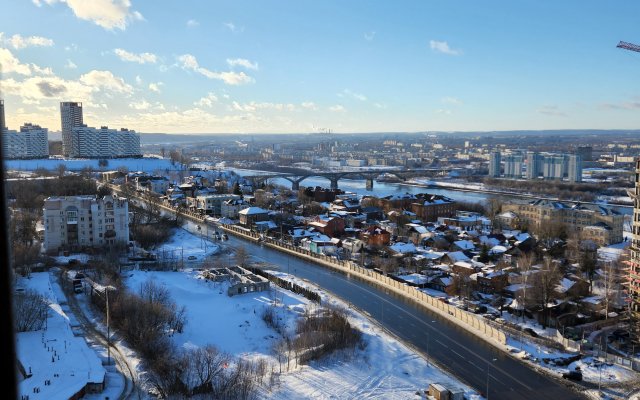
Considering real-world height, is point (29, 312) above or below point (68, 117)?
below

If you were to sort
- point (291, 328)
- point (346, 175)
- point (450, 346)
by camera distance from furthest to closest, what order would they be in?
1. point (346, 175)
2. point (291, 328)
3. point (450, 346)

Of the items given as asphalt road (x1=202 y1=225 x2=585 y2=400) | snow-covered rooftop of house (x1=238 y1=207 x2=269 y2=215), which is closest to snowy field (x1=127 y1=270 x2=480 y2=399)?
asphalt road (x1=202 y1=225 x2=585 y2=400)

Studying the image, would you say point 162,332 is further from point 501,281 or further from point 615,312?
point 615,312

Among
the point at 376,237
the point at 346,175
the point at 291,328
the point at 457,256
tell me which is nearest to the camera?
the point at 291,328

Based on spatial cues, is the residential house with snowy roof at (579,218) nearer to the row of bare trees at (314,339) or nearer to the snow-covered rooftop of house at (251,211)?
the snow-covered rooftop of house at (251,211)

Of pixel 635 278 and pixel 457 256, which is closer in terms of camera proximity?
pixel 635 278

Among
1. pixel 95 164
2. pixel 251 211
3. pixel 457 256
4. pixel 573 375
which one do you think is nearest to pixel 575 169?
pixel 251 211

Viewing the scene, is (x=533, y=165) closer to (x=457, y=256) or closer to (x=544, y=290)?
(x=457, y=256)

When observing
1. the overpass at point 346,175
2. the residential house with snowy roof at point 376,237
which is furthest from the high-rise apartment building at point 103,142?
the residential house with snowy roof at point 376,237
